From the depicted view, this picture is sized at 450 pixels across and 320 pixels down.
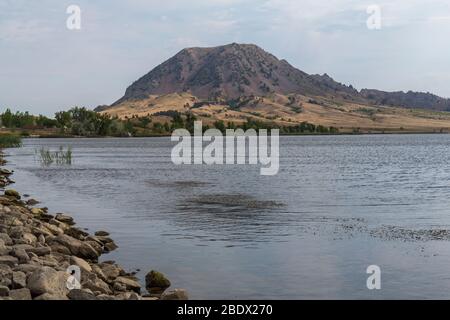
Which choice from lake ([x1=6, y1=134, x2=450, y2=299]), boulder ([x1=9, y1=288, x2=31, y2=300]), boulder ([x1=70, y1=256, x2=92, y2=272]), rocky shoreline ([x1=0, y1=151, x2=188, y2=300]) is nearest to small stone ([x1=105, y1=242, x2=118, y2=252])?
rocky shoreline ([x1=0, y1=151, x2=188, y2=300])

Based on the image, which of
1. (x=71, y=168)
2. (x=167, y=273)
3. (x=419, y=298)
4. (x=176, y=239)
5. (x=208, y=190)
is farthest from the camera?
(x=71, y=168)

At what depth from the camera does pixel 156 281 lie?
20656mm

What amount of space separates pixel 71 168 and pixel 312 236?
61.4m

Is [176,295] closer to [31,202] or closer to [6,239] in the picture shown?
[6,239]

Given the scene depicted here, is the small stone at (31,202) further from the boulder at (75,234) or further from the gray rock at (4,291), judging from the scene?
the gray rock at (4,291)

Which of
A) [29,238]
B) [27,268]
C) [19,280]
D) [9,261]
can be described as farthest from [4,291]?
[29,238]

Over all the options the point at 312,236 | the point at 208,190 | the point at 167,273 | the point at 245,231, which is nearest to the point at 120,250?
the point at 167,273

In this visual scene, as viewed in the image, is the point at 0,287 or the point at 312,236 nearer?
the point at 0,287

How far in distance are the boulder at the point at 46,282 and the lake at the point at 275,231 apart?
4.23 m

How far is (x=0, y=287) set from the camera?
15891 millimetres

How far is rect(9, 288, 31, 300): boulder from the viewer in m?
15.9

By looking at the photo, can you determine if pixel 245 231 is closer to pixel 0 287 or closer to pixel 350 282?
pixel 350 282

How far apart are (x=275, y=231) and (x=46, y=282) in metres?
16.1
